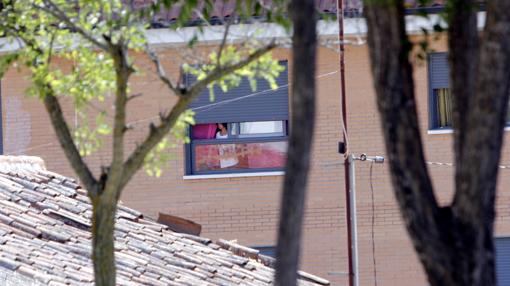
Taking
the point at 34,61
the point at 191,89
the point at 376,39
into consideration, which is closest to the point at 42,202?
the point at 34,61

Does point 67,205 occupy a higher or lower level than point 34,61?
lower

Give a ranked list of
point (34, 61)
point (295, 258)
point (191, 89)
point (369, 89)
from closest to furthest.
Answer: point (295, 258)
point (191, 89)
point (34, 61)
point (369, 89)

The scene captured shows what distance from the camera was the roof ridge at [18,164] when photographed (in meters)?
14.0

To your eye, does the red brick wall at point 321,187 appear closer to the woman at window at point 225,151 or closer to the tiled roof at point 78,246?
the woman at window at point 225,151

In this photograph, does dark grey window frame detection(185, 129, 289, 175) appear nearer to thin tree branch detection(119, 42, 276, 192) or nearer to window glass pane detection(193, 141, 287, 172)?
window glass pane detection(193, 141, 287, 172)

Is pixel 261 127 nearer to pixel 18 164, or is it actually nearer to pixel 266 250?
pixel 266 250

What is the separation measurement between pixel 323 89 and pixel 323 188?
160 cm

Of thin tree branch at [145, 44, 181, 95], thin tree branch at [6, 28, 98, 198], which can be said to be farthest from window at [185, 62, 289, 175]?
thin tree branch at [145, 44, 181, 95]

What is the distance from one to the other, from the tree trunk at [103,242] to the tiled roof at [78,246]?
2778 mm

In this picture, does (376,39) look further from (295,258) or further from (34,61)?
(34,61)

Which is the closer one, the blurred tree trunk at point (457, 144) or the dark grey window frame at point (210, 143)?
the blurred tree trunk at point (457, 144)

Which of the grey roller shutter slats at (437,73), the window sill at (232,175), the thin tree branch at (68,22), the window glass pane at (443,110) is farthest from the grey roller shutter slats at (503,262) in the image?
the thin tree branch at (68,22)

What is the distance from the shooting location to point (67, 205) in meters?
13.0

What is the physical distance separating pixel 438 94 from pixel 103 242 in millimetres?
13528
